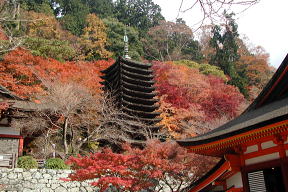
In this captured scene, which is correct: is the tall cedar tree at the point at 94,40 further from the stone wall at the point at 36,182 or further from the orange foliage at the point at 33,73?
the stone wall at the point at 36,182

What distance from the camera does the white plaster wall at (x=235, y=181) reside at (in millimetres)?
5930

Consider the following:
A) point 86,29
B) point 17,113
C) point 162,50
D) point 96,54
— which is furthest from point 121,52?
point 17,113

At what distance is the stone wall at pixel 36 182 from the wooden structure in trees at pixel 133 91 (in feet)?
23.3

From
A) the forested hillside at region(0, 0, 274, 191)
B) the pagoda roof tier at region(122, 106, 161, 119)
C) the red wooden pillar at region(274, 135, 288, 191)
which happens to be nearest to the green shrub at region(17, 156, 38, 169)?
the forested hillside at region(0, 0, 274, 191)

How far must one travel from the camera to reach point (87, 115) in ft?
61.1

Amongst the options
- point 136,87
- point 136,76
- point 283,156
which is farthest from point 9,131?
point 283,156

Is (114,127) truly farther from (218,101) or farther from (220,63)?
(220,63)

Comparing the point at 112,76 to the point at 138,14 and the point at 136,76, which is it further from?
the point at 138,14

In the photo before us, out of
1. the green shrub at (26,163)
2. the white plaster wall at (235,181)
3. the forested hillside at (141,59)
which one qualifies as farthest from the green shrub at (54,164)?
the white plaster wall at (235,181)

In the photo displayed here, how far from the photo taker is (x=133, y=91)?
877 inches

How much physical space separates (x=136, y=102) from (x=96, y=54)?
12641 mm

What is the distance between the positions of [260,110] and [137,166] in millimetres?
5599

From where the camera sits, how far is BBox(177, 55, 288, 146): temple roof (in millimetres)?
4844

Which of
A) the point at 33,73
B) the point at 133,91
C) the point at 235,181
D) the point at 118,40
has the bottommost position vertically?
the point at 235,181
